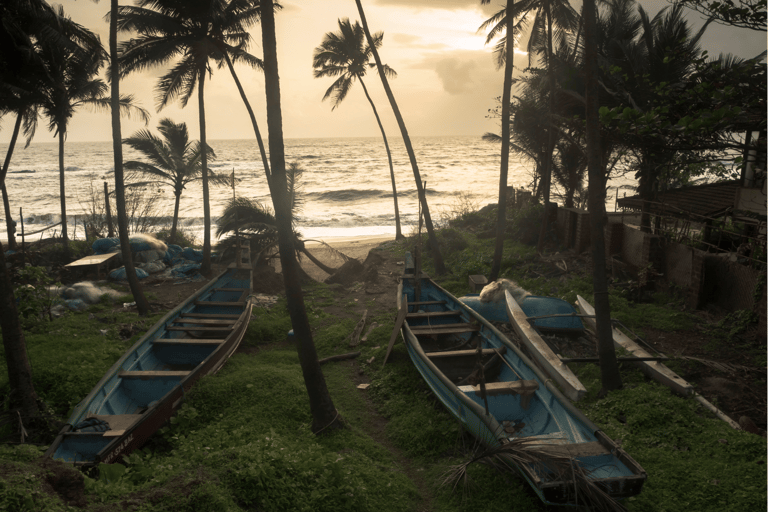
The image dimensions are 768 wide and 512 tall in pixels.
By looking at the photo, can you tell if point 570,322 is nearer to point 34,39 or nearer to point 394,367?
point 394,367

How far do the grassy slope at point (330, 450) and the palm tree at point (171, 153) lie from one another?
12230 millimetres

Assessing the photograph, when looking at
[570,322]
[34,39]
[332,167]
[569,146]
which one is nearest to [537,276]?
[570,322]

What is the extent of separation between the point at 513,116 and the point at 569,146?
2.54 meters

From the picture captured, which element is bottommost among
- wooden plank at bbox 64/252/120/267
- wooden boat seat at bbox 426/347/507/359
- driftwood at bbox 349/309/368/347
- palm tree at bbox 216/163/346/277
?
driftwood at bbox 349/309/368/347

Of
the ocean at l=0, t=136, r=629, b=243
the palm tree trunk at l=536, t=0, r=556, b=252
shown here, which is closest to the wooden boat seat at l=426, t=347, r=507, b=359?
the palm tree trunk at l=536, t=0, r=556, b=252

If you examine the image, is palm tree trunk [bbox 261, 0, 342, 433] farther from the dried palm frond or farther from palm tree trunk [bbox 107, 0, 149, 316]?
palm tree trunk [bbox 107, 0, 149, 316]

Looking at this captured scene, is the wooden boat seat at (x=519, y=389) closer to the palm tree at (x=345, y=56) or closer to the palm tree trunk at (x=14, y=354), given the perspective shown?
the palm tree trunk at (x=14, y=354)

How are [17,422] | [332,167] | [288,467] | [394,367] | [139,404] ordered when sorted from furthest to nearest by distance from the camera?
[332,167], [394,367], [139,404], [17,422], [288,467]

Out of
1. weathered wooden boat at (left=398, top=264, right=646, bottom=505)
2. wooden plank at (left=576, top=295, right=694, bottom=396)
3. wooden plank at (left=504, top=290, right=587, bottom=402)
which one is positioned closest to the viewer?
weathered wooden boat at (left=398, top=264, right=646, bottom=505)

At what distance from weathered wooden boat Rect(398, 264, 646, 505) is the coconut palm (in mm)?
10386

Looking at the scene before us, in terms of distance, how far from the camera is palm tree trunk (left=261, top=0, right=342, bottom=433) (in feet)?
18.8

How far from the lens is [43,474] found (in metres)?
3.53

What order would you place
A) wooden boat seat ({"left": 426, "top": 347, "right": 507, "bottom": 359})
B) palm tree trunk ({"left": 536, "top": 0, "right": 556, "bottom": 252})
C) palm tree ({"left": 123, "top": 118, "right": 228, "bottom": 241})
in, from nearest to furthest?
wooden boat seat ({"left": 426, "top": 347, "right": 507, "bottom": 359}) → palm tree trunk ({"left": 536, "top": 0, "right": 556, "bottom": 252}) → palm tree ({"left": 123, "top": 118, "right": 228, "bottom": 241})

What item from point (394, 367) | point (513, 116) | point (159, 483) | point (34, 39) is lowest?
point (394, 367)
